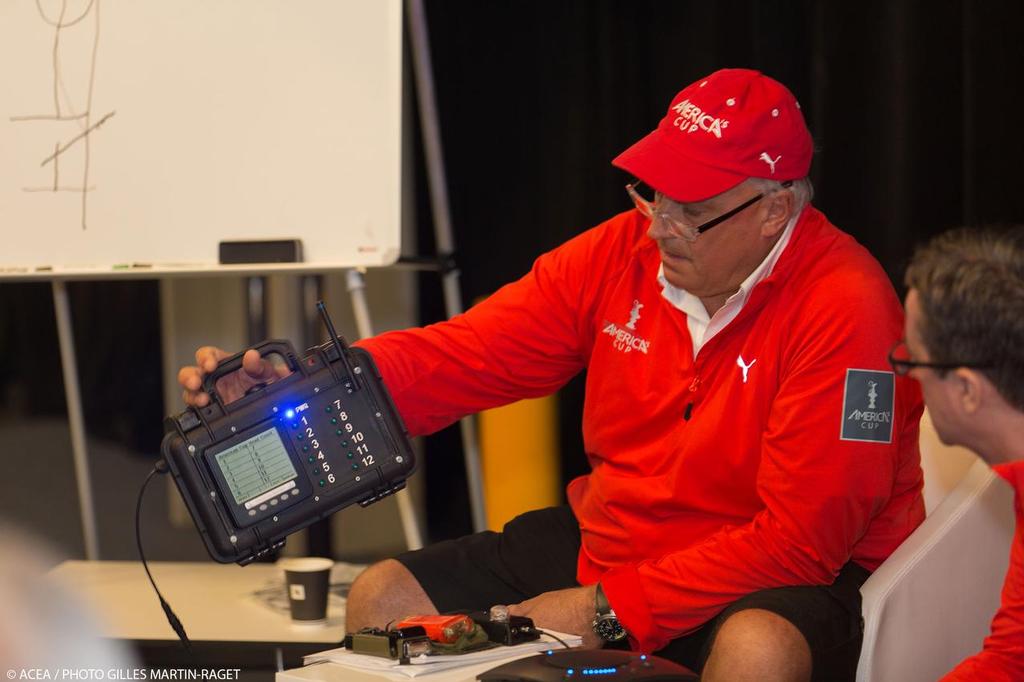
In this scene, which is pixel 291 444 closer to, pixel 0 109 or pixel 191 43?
pixel 191 43

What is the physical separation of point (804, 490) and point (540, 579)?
0.53 meters

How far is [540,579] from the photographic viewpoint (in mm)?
2010

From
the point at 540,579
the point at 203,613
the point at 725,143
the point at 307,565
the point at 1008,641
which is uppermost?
the point at 725,143

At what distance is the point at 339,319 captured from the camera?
3637mm

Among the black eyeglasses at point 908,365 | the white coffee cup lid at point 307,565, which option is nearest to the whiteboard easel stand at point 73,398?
the white coffee cup lid at point 307,565

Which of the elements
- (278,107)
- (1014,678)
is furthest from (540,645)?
(278,107)

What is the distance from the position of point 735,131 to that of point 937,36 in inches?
38.5

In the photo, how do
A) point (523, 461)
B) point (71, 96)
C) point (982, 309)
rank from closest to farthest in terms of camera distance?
point (982, 309)
point (71, 96)
point (523, 461)

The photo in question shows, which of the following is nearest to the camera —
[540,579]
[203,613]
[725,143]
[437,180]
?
[725,143]

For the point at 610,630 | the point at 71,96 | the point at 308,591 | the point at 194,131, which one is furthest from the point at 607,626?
the point at 71,96

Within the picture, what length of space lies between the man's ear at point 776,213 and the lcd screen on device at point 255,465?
82 centimetres

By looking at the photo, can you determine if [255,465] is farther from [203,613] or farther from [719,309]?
[203,613]

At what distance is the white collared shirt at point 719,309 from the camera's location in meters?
1.83

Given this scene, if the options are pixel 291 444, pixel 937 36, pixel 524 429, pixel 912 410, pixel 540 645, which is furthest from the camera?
pixel 524 429
